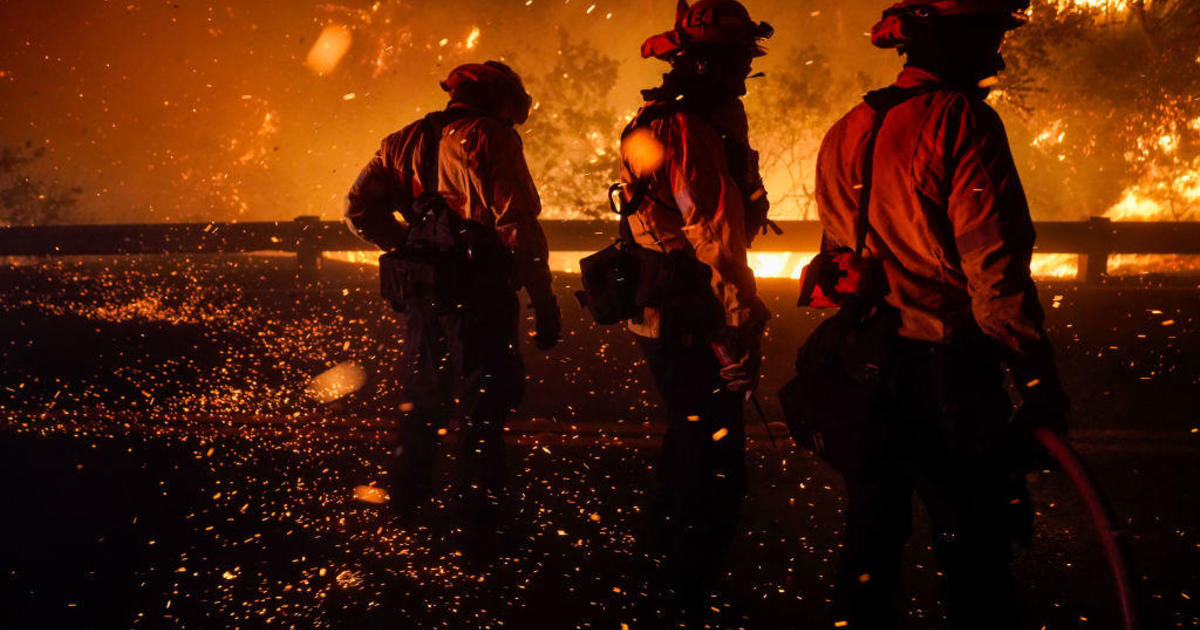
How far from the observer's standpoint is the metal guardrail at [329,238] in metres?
8.75

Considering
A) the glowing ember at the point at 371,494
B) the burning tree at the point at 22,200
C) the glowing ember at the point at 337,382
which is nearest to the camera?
the glowing ember at the point at 371,494

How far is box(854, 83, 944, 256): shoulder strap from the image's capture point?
82.0 inches

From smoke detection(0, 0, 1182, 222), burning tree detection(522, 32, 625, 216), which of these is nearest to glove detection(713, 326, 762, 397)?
burning tree detection(522, 32, 625, 216)

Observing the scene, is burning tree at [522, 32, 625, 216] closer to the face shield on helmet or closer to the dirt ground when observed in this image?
the dirt ground

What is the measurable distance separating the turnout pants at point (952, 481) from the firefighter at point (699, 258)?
0.53 metres

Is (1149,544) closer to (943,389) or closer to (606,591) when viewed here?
(943,389)

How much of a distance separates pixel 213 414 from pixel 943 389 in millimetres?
4532

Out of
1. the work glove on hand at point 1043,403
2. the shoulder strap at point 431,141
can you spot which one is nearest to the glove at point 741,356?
the work glove on hand at point 1043,403

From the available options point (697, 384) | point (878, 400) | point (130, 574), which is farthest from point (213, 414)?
point (878, 400)

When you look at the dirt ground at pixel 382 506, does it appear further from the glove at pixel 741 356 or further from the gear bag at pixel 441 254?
the gear bag at pixel 441 254

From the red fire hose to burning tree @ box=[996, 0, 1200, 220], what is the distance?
16.1m

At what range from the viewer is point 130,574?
3.01 m

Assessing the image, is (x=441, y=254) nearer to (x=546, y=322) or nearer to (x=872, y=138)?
(x=546, y=322)

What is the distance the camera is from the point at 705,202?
2404 mm
